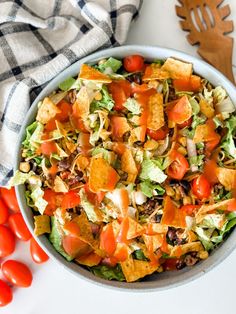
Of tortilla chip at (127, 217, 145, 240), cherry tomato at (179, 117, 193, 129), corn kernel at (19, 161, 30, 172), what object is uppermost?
cherry tomato at (179, 117, 193, 129)

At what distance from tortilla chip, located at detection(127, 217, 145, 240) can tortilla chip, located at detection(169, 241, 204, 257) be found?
10 centimetres

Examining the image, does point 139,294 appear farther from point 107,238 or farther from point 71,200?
point 71,200

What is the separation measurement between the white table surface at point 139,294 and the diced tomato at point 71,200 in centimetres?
26

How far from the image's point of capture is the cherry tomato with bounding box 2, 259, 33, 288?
161 centimetres

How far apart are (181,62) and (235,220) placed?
430 millimetres

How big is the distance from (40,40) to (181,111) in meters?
0.47

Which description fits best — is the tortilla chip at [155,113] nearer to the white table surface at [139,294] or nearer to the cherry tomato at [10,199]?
the white table surface at [139,294]

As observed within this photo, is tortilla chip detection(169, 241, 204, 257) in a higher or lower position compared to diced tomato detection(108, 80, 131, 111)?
lower

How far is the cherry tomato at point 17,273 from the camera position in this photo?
1606mm

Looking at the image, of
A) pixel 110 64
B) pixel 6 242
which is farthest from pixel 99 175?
pixel 6 242

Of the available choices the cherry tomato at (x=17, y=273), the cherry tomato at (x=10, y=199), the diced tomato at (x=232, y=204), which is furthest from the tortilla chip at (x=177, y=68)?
the cherry tomato at (x=17, y=273)

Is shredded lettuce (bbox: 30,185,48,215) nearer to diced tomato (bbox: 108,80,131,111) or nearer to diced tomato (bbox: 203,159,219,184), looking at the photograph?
diced tomato (bbox: 108,80,131,111)

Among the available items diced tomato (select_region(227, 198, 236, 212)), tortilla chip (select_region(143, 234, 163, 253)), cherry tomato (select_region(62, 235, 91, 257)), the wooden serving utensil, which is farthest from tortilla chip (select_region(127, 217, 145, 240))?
the wooden serving utensil

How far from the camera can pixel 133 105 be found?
146cm
